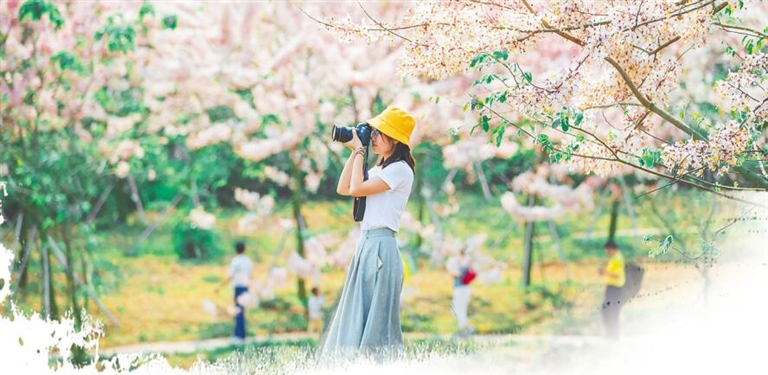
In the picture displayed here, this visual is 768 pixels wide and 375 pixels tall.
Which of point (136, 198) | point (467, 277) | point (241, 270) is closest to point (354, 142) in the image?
point (467, 277)

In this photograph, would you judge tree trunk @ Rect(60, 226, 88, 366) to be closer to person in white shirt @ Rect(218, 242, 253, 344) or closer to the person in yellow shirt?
person in white shirt @ Rect(218, 242, 253, 344)

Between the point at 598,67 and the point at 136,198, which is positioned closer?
the point at 598,67

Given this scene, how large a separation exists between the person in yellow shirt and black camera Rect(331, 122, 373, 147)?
410 centimetres

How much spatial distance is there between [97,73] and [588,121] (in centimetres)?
510

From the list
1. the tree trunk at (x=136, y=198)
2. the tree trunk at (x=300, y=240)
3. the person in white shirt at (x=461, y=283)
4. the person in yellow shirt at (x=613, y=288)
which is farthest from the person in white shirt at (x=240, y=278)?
the tree trunk at (x=136, y=198)

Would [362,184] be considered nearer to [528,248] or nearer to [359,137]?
[359,137]

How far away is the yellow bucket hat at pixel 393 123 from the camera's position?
3.63 metres

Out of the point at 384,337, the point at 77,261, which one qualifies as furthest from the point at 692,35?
the point at 77,261

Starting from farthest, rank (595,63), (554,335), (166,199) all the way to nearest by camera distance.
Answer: (166,199)
(554,335)
(595,63)

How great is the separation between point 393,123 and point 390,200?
1.01ft

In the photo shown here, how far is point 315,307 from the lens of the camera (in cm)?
843

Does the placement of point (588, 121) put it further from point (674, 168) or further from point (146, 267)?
point (146, 267)

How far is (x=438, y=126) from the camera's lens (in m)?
7.69

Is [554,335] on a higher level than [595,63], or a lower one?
lower
